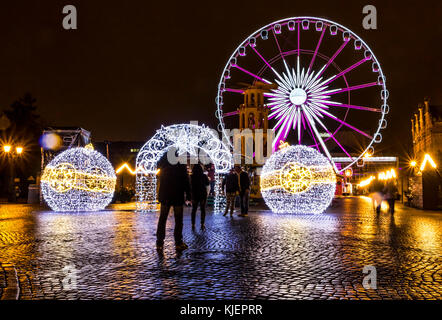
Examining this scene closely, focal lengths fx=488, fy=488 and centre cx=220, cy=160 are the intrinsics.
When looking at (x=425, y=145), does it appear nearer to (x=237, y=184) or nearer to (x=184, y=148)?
(x=184, y=148)

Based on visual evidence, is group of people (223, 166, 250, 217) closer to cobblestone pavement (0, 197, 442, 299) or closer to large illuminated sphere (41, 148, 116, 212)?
cobblestone pavement (0, 197, 442, 299)

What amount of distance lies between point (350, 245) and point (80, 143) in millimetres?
20902

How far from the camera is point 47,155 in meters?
27.0

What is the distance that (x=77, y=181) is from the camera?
20.4m

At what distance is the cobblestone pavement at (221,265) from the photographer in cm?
539

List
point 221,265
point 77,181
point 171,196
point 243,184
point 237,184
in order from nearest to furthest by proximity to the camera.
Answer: point 221,265, point 171,196, point 237,184, point 243,184, point 77,181

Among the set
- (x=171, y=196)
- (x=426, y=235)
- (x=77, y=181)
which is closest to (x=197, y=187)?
(x=171, y=196)

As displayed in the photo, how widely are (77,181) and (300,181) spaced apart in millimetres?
9214

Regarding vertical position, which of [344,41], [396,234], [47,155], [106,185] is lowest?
[396,234]

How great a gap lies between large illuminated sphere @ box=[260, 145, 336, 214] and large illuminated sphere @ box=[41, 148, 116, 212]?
7350 millimetres

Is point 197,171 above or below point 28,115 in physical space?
below

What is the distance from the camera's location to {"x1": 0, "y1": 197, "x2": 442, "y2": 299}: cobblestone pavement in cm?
539
